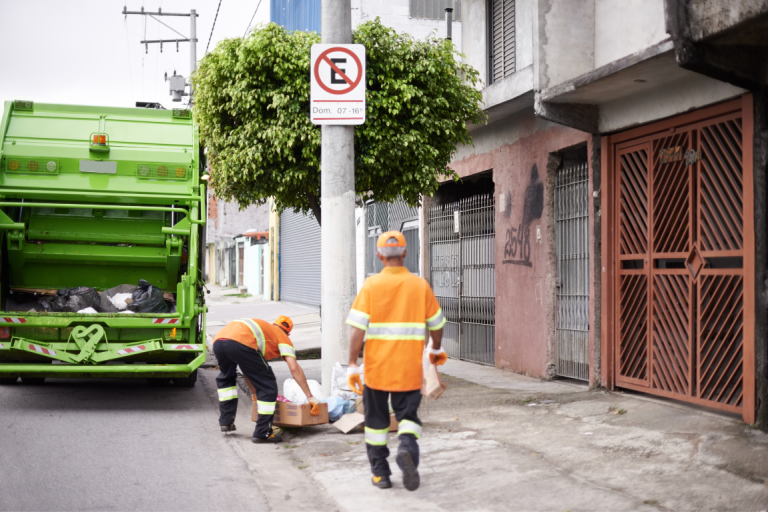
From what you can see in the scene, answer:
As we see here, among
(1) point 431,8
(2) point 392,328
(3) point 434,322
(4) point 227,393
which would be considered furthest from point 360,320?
(1) point 431,8

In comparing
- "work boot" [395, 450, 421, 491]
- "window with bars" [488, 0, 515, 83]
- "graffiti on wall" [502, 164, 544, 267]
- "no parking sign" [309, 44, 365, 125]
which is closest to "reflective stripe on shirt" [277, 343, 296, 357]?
"work boot" [395, 450, 421, 491]

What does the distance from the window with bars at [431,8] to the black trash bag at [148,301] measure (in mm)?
12540

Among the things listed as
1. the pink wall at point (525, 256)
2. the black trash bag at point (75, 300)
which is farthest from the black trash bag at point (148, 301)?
the pink wall at point (525, 256)

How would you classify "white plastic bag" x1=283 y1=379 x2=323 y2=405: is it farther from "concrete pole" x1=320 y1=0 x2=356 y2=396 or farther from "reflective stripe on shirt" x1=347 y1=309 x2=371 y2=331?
"reflective stripe on shirt" x1=347 y1=309 x2=371 y2=331

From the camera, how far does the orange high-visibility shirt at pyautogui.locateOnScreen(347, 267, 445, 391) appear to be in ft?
16.1

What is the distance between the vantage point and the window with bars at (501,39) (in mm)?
10344

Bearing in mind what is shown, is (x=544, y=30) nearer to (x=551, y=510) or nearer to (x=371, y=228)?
(x=551, y=510)

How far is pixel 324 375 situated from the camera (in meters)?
7.57

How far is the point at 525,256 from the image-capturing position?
390 inches

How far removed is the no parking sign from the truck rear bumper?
2.76 m

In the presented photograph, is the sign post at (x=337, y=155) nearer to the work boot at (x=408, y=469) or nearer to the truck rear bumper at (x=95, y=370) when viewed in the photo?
the truck rear bumper at (x=95, y=370)

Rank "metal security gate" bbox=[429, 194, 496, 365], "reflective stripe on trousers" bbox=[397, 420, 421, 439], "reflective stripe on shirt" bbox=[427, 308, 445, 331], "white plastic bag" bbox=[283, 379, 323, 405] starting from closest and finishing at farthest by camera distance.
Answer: "reflective stripe on trousers" bbox=[397, 420, 421, 439] < "reflective stripe on shirt" bbox=[427, 308, 445, 331] < "white plastic bag" bbox=[283, 379, 323, 405] < "metal security gate" bbox=[429, 194, 496, 365]

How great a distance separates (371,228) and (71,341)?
383 inches

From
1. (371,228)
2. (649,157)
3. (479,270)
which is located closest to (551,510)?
(649,157)
